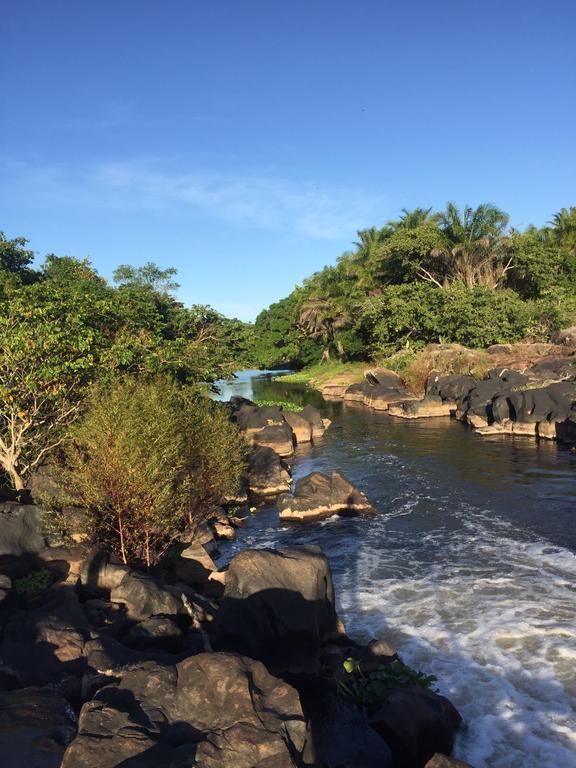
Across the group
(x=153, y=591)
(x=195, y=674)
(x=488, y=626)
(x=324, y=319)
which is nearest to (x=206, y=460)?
(x=153, y=591)

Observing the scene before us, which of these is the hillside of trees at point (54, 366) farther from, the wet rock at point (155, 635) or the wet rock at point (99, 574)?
the wet rock at point (155, 635)

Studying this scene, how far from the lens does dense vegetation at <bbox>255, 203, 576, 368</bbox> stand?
53312 mm

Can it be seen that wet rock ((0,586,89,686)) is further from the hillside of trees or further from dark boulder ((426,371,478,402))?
dark boulder ((426,371,478,402))

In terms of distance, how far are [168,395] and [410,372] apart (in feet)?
123

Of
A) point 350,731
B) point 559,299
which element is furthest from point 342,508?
point 559,299

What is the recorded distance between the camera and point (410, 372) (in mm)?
50438

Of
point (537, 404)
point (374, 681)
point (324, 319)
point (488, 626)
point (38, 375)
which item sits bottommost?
point (488, 626)

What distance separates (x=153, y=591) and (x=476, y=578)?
8159 mm

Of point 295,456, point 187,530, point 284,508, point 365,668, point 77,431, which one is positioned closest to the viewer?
point 365,668

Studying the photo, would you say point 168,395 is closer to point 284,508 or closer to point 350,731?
point 284,508

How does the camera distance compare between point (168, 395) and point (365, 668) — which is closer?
point (365, 668)

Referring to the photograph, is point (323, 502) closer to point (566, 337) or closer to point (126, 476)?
point (126, 476)

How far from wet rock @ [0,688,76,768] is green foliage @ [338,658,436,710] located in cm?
408

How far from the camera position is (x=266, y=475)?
23.3 meters
